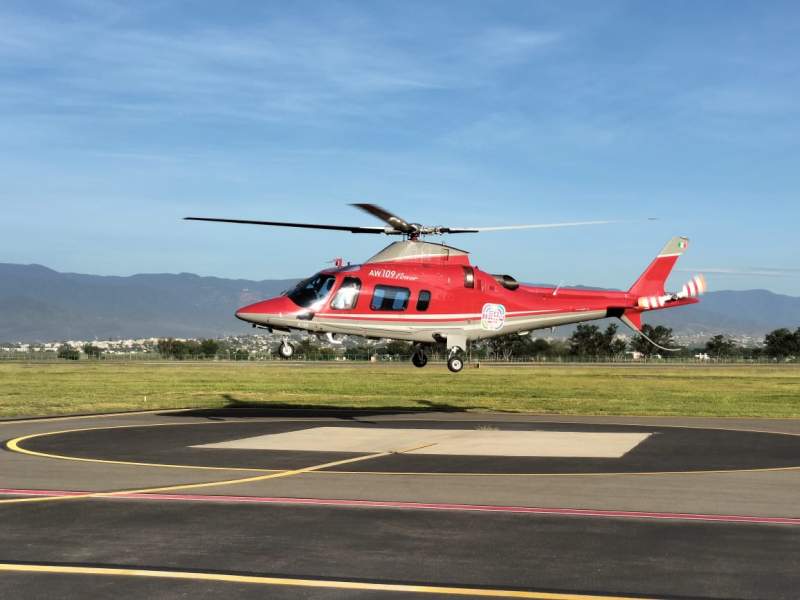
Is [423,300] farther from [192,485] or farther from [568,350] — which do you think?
[568,350]

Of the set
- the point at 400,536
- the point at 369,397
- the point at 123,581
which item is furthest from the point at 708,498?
the point at 369,397

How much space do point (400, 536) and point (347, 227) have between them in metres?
18.8

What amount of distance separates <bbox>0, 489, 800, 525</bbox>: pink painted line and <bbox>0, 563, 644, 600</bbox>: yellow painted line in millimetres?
6339

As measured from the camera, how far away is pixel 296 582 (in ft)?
46.0

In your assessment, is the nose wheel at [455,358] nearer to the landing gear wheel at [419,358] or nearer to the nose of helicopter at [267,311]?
the landing gear wheel at [419,358]

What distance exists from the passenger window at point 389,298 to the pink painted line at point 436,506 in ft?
53.5

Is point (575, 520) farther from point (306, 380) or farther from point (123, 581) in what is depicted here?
point (306, 380)

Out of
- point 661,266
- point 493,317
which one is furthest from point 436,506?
point 661,266

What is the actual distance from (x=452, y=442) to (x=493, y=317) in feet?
23.8

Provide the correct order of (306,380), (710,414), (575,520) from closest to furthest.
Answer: (575,520) < (710,414) < (306,380)

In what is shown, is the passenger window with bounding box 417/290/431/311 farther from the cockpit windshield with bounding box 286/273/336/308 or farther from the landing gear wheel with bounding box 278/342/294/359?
the landing gear wheel with bounding box 278/342/294/359

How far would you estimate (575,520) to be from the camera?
62.4 feet

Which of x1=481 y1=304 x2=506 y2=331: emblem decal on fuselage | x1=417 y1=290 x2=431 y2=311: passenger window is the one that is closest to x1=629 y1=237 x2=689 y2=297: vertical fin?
x1=481 y1=304 x2=506 y2=331: emblem decal on fuselage

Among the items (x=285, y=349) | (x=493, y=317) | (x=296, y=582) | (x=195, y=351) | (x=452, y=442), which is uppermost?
(x=493, y=317)
